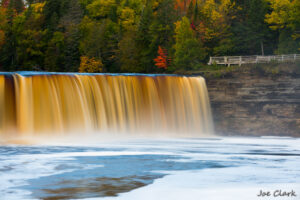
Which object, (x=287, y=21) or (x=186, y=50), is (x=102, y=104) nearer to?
(x=186, y=50)

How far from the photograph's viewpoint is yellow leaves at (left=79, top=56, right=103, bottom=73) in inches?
2835

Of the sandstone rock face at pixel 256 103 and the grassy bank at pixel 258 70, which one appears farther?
the grassy bank at pixel 258 70

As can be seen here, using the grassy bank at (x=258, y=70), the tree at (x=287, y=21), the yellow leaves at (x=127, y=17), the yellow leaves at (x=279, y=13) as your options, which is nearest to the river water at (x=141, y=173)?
the grassy bank at (x=258, y=70)

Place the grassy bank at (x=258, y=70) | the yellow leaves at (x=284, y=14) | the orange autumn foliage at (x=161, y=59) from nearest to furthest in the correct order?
the grassy bank at (x=258, y=70) → the yellow leaves at (x=284, y=14) → the orange autumn foliage at (x=161, y=59)

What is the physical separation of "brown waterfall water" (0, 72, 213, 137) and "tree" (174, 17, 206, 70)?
10741 mm

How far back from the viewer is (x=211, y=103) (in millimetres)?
48375

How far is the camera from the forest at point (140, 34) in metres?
63.5

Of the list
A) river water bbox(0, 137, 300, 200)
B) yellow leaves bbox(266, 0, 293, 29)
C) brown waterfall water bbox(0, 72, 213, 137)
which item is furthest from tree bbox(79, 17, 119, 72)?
river water bbox(0, 137, 300, 200)

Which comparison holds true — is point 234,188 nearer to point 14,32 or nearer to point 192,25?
point 192,25

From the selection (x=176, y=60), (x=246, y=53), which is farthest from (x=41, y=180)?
(x=246, y=53)

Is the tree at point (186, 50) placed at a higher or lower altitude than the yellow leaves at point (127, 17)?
lower

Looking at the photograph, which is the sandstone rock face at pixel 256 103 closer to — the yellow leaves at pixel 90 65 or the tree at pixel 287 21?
the tree at pixel 287 21

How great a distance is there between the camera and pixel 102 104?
3941 cm

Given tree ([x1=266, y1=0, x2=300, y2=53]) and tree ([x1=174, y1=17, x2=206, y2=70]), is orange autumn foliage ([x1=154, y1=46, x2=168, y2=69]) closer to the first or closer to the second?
tree ([x1=174, y1=17, x2=206, y2=70])
